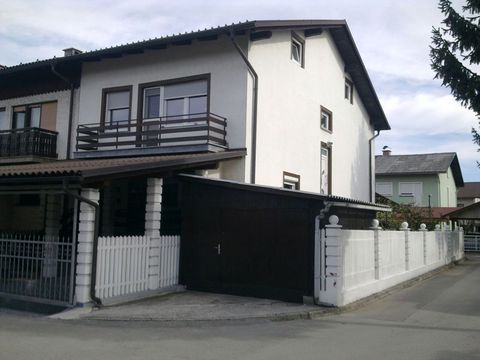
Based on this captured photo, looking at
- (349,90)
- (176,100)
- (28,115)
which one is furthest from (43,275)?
(349,90)

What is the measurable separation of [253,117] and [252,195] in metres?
3.77

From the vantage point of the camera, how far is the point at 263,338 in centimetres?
798

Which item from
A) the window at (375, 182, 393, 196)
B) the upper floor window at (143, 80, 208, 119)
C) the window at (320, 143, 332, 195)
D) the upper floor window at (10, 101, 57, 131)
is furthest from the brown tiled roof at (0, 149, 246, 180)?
the window at (375, 182, 393, 196)

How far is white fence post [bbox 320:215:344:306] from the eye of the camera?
10438 mm

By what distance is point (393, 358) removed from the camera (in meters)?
6.88

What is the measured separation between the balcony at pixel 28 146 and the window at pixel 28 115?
1402 mm

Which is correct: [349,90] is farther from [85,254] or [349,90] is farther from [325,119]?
[85,254]

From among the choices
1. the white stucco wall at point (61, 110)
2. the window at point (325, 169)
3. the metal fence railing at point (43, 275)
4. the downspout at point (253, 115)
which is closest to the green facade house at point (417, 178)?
the window at point (325, 169)

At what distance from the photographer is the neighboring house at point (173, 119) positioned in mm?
13617

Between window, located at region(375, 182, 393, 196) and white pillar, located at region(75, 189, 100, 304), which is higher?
window, located at region(375, 182, 393, 196)

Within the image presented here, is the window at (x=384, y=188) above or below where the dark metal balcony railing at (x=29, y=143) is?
above

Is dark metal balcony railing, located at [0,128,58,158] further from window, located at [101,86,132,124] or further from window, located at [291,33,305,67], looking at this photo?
window, located at [291,33,305,67]

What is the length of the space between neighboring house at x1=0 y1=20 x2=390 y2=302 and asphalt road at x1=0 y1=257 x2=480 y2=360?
8.89ft

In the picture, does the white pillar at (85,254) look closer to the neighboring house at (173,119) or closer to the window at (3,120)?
the neighboring house at (173,119)
